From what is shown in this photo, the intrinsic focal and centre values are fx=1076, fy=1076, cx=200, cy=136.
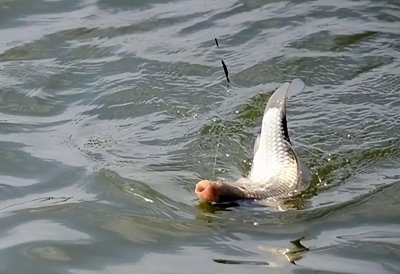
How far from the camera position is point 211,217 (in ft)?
18.3

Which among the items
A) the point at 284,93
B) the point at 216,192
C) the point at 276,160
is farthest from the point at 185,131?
the point at 216,192

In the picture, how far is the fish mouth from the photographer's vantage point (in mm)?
5555

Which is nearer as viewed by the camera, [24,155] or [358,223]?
[358,223]

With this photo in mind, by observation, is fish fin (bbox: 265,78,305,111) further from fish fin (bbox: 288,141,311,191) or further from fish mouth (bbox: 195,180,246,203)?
fish mouth (bbox: 195,180,246,203)

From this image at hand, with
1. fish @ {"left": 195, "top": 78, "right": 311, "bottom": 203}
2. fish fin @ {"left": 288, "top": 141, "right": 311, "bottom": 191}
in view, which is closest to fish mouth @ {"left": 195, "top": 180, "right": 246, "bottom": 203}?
fish @ {"left": 195, "top": 78, "right": 311, "bottom": 203}

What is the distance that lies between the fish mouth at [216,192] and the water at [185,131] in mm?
72

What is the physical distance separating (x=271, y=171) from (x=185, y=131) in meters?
1.08

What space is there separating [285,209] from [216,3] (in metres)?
4.58

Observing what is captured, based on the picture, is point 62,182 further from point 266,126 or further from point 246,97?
point 246,97

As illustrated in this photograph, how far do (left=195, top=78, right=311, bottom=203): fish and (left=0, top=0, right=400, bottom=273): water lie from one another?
0.32 ft

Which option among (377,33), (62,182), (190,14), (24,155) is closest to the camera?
(62,182)

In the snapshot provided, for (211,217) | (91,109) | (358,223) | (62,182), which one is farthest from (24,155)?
(358,223)

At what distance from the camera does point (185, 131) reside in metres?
7.15

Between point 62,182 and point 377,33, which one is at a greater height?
point 62,182
